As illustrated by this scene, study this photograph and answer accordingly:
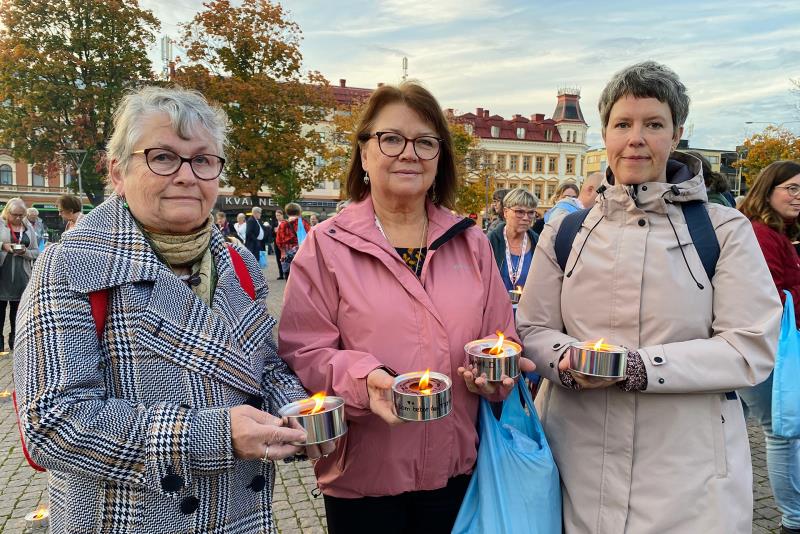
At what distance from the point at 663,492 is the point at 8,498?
4894 millimetres

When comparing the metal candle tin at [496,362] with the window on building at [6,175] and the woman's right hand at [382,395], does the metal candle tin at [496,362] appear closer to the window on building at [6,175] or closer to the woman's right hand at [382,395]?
the woman's right hand at [382,395]

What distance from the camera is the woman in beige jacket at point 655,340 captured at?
1.95m

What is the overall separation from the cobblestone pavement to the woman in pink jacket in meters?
2.02

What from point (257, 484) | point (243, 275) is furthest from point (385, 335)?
point (257, 484)

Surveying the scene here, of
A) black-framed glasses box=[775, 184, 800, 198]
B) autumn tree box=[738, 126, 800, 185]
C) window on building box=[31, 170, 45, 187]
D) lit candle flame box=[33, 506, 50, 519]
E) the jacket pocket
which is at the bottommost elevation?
lit candle flame box=[33, 506, 50, 519]

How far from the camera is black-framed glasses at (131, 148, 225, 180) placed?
1.81 metres

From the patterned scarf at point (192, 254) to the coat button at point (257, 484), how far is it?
64cm

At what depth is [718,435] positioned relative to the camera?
1980mm

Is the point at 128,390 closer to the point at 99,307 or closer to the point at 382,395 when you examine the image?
the point at 99,307

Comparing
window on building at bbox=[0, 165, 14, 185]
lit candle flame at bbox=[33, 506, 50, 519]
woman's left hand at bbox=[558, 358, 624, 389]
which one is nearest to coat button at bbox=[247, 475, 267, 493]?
woman's left hand at bbox=[558, 358, 624, 389]

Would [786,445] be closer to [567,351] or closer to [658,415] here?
[658,415]

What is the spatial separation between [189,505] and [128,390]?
413mm

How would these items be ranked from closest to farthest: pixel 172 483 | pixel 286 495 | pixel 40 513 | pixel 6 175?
1. pixel 172 483
2. pixel 40 513
3. pixel 286 495
4. pixel 6 175

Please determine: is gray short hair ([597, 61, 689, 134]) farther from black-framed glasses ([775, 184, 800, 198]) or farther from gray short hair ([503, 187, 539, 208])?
gray short hair ([503, 187, 539, 208])
